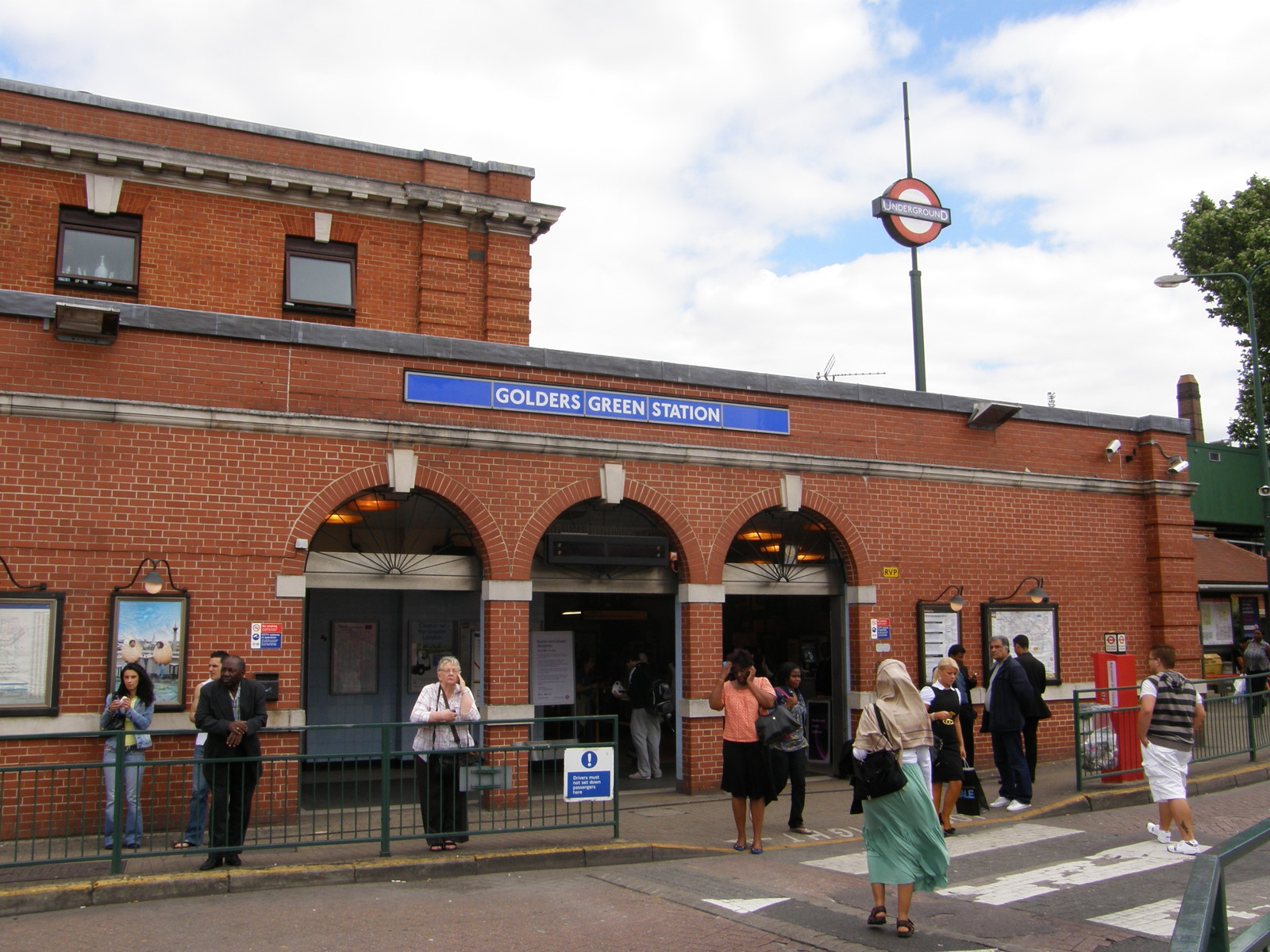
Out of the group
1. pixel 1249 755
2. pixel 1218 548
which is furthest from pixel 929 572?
pixel 1218 548

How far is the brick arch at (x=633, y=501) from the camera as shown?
1222 centimetres

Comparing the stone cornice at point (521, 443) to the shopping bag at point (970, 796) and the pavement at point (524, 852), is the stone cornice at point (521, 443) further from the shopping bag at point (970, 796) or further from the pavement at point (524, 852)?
the shopping bag at point (970, 796)

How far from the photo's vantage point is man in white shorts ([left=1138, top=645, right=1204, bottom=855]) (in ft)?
29.6

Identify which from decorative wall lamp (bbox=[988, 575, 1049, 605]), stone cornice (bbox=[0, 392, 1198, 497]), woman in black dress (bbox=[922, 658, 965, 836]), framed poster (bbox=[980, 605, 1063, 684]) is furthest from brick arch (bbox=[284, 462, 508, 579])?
decorative wall lamp (bbox=[988, 575, 1049, 605])

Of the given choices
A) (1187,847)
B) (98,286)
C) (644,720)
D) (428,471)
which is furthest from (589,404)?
(98,286)

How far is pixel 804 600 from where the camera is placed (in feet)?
54.9

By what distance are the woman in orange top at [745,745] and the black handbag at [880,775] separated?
8.50 ft

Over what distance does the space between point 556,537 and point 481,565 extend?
1076 mm

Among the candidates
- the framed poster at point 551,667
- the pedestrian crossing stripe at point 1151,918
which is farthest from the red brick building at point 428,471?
the pedestrian crossing stripe at point 1151,918

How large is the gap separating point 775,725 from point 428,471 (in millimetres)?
4767

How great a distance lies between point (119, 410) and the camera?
34.0ft

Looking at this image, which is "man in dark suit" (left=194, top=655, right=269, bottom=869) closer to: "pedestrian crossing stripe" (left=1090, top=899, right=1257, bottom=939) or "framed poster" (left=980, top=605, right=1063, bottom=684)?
"pedestrian crossing stripe" (left=1090, top=899, right=1257, bottom=939)

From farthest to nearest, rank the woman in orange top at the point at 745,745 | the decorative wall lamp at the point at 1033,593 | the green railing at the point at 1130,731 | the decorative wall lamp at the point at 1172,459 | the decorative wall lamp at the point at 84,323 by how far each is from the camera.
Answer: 1. the decorative wall lamp at the point at 1172,459
2. the decorative wall lamp at the point at 1033,593
3. the green railing at the point at 1130,731
4. the decorative wall lamp at the point at 84,323
5. the woman in orange top at the point at 745,745

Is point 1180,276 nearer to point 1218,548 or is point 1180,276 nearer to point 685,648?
point 1218,548
